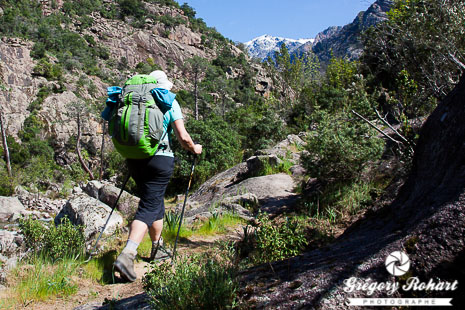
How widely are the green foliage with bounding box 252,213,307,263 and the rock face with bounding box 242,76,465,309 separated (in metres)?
0.59

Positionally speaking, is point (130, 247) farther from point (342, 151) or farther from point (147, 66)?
point (147, 66)

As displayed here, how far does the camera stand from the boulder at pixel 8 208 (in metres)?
18.4

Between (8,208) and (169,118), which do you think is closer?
(169,118)

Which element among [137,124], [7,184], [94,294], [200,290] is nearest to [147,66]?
[7,184]

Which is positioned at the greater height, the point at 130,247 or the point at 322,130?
the point at 322,130

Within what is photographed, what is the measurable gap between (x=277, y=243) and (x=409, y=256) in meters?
1.35

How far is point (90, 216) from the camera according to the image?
4559 mm

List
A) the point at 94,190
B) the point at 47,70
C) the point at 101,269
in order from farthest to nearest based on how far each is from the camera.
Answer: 1. the point at 47,70
2. the point at 94,190
3. the point at 101,269

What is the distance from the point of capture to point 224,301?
1513mm

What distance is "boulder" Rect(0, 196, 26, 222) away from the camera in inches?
726

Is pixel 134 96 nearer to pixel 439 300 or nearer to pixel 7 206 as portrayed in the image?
pixel 439 300

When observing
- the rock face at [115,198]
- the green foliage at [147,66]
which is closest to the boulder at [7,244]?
the rock face at [115,198]

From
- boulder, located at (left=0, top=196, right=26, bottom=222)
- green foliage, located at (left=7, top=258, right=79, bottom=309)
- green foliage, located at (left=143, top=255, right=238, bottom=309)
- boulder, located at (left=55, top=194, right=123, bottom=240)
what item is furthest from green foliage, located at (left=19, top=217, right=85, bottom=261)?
boulder, located at (left=0, top=196, right=26, bottom=222)

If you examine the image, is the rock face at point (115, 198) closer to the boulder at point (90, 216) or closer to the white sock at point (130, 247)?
the boulder at point (90, 216)
